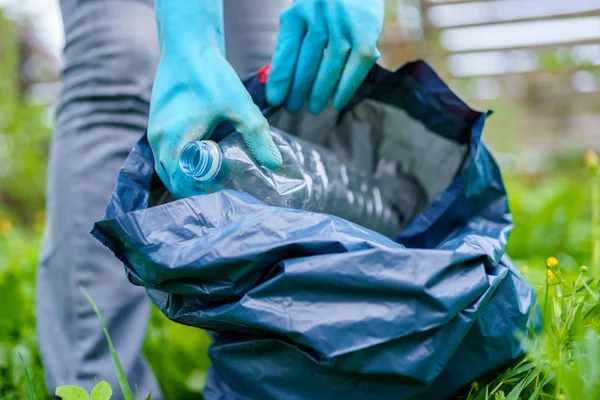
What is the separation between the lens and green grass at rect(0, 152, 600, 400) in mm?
804

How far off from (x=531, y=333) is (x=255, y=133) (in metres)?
0.55

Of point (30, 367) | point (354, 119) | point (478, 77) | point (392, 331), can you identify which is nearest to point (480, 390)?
point (392, 331)

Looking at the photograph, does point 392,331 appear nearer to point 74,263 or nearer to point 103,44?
point 74,263

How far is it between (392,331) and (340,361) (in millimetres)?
78

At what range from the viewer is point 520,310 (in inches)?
34.1

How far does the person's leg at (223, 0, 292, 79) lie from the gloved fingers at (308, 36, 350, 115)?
0.78 ft

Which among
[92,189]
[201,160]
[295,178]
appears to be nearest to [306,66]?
[295,178]

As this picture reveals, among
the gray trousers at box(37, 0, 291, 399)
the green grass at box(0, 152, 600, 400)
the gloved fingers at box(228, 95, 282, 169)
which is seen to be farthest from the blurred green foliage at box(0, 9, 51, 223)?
the gloved fingers at box(228, 95, 282, 169)

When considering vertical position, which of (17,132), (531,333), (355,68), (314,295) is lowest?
(17,132)

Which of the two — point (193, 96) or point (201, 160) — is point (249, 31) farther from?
point (201, 160)

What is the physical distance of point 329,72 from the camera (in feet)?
3.56

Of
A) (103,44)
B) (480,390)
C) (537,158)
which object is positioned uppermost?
(103,44)

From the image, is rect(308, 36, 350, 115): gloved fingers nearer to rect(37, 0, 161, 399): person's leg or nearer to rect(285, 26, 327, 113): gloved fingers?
rect(285, 26, 327, 113): gloved fingers

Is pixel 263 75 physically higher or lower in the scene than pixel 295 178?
higher
